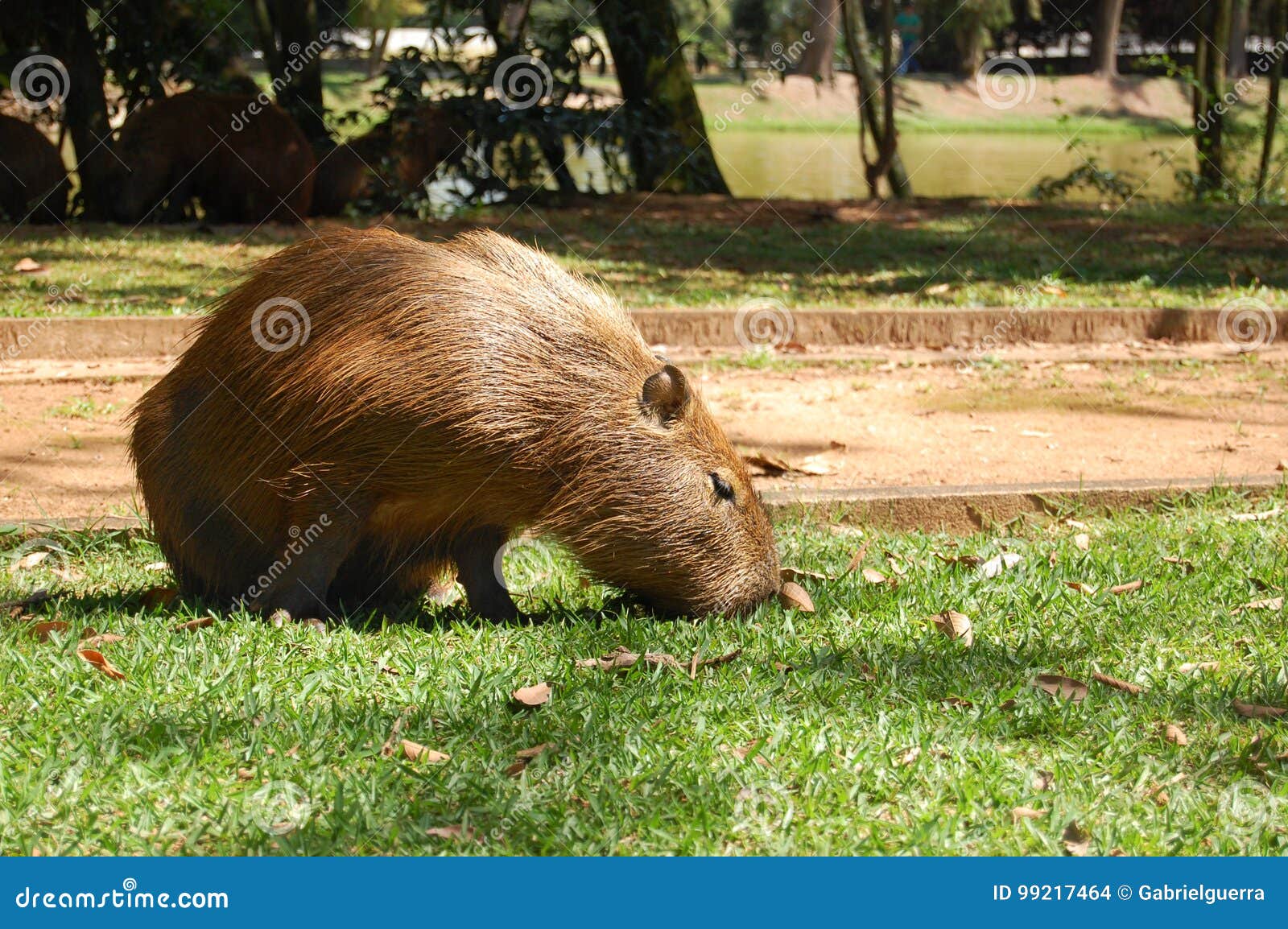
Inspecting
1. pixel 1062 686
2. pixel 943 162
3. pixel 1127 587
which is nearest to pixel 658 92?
pixel 1127 587

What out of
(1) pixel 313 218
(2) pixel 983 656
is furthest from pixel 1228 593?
(1) pixel 313 218

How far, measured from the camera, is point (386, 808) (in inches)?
111

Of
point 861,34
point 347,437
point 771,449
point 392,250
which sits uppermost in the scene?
point 861,34

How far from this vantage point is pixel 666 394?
13.3ft

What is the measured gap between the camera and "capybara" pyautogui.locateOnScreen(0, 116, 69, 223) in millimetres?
12297

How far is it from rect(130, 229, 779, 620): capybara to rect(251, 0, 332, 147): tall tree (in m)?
10.5

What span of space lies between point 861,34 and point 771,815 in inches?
555

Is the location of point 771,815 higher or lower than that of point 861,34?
lower

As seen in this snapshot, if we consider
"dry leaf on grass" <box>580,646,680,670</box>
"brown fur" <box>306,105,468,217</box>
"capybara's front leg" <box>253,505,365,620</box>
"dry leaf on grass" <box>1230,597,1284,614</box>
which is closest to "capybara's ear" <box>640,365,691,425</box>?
"dry leaf on grass" <box>580,646,680,670</box>

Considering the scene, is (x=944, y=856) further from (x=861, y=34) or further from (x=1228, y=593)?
(x=861, y=34)

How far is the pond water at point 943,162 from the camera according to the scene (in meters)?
19.4

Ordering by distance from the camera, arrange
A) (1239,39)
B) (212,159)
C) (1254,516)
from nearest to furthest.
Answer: (1254,516) → (212,159) → (1239,39)

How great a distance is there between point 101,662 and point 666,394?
5.67 ft

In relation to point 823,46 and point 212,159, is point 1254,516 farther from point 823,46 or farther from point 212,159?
point 823,46
